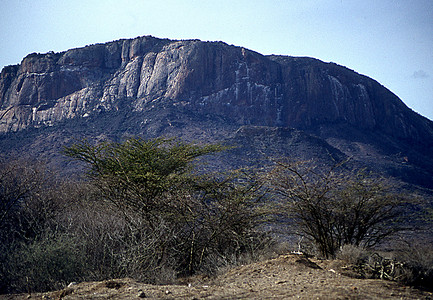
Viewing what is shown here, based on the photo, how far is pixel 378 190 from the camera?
36.3 feet

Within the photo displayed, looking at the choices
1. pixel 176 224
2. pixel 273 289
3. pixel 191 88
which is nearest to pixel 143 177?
pixel 176 224

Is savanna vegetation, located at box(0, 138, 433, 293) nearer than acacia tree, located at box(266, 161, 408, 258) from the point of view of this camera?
Yes

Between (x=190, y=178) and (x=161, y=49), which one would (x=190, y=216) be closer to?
(x=190, y=178)

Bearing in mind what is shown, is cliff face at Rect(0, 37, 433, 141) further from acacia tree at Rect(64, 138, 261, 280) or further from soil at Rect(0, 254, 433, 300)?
soil at Rect(0, 254, 433, 300)

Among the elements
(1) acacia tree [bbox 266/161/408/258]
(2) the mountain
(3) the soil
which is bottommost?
(3) the soil

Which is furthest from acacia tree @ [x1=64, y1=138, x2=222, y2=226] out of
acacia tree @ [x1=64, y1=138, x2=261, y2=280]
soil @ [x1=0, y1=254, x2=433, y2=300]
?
soil @ [x1=0, y1=254, x2=433, y2=300]

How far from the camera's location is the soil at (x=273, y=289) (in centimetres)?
535

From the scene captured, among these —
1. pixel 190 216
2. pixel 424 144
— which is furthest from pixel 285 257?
pixel 424 144

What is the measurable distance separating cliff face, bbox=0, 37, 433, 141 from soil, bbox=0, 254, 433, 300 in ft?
229

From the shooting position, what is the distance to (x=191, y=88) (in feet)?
264

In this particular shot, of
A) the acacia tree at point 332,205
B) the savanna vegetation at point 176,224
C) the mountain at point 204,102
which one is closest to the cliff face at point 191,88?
the mountain at point 204,102

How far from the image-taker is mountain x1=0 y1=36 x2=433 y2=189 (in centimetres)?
6694

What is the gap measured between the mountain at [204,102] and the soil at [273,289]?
53330 mm

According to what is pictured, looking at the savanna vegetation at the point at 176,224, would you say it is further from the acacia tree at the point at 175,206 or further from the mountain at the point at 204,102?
the mountain at the point at 204,102
